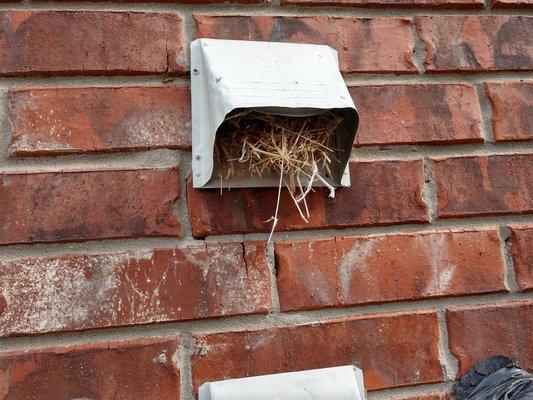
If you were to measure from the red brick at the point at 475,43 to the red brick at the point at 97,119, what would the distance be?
33 centimetres

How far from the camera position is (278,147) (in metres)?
0.57

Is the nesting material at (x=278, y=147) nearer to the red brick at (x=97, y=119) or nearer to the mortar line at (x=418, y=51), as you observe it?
the red brick at (x=97, y=119)

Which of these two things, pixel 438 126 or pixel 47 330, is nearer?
pixel 47 330

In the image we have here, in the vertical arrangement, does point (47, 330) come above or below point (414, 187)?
below

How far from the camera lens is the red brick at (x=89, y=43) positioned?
24.2 inches

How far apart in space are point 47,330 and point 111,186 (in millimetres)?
165

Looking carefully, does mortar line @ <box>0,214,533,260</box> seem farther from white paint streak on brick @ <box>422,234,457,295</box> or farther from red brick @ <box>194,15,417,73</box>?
red brick @ <box>194,15,417,73</box>

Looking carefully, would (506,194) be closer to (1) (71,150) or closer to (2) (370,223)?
(2) (370,223)

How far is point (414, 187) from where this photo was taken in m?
0.67

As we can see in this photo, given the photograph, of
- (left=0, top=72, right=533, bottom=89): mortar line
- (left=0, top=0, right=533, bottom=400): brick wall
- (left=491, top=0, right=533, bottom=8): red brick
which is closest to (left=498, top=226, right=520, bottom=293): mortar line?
(left=0, top=0, right=533, bottom=400): brick wall

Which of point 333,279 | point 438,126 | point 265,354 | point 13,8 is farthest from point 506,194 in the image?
point 13,8

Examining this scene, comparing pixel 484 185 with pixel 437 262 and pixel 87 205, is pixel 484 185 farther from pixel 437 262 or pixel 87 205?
pixel 87 205

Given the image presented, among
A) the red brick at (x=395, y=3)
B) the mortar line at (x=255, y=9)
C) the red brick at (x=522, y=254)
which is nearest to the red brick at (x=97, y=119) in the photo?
the mortar line at (x=255, y=9)

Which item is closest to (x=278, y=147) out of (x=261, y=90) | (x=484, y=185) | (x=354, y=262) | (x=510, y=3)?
(x=261, y=90)
